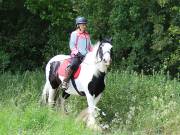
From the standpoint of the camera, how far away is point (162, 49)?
61.3 ft

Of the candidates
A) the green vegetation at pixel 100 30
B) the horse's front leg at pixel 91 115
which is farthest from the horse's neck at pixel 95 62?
the green vegetation at pixel 100 30

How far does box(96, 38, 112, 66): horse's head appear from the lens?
1119 cm

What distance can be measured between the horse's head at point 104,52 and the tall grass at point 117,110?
1131mm

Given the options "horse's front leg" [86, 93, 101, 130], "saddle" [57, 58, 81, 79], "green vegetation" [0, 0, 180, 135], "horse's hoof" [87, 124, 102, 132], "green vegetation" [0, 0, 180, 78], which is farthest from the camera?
"green vegetation" [0, 0, 180, 78]

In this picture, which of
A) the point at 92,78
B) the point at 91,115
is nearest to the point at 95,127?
the point at 91,115

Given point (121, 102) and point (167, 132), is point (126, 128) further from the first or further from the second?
point (121, 102)

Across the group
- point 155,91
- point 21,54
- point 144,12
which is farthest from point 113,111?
point 21,54

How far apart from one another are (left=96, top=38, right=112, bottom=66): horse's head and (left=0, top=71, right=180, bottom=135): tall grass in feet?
3.71

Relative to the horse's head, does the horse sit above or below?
below

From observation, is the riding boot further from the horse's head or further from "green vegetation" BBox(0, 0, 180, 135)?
the horse's head

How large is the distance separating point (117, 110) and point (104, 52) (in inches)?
63.3

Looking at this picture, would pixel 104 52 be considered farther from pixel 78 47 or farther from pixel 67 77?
pixel 67 77

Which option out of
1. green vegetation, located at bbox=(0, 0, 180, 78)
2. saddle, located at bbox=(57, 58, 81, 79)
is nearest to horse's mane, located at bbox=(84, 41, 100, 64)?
saddle, located at bbox=(57, 58, 81, 79)

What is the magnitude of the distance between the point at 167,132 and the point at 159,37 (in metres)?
8.12
